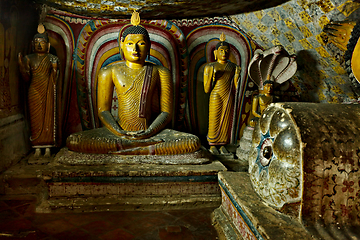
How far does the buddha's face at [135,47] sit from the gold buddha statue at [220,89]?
959mm

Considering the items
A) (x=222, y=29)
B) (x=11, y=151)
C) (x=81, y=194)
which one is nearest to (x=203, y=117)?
(x=222, y=29)

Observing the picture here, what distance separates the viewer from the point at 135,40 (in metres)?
3.34

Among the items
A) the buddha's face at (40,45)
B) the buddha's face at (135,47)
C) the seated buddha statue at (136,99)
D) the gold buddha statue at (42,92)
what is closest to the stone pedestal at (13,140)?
the gold buddha statue at (42,92)

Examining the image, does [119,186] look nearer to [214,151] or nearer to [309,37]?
A: [214,151]

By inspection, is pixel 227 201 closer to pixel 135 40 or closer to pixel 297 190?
pixel 297 190

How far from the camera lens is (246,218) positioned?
1.56 meters

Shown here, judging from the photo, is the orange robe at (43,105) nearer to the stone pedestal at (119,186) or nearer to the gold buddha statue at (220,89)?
the stone pedestal at (119,186)

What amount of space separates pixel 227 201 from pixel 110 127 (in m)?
1.85

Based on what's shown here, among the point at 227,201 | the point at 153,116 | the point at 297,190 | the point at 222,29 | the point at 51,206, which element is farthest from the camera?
the point at 222,29

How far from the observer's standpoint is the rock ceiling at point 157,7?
11.7 feet

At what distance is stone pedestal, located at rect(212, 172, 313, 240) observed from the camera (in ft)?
4.30

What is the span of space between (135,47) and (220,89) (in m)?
1.37

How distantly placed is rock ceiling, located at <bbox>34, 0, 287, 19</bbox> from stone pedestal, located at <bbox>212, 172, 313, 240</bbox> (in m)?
2.53

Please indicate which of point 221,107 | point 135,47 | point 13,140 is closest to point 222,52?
point 221,107
